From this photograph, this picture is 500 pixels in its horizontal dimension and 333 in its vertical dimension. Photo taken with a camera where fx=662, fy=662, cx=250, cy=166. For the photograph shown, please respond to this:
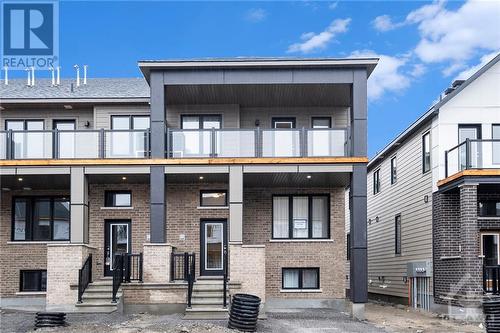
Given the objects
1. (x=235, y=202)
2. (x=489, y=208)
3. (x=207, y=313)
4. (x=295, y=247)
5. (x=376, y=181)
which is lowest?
(x=207, y=313)

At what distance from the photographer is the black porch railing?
1947 centimetres

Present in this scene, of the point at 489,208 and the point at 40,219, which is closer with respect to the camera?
the point at 489,208

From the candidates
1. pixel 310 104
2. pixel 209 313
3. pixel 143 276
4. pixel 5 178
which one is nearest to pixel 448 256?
pixel 310 104

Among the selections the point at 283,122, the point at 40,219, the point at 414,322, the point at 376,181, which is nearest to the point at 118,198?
the point at 40,219

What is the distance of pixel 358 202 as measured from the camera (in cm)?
1927

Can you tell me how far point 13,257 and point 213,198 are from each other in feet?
22.8

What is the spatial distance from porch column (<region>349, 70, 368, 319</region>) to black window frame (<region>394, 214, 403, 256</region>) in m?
7.67

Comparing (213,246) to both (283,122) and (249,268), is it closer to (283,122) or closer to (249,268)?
(249,268)

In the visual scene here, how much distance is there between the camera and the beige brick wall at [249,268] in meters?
18.8

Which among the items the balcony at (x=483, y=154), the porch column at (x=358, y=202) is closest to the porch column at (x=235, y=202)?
the porch column at (x=358, y=202)

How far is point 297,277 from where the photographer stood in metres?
21.7

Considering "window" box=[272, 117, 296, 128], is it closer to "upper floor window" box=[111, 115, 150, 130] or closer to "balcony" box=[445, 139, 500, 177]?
"upper floor window" box=[111, 115, 150, 130]

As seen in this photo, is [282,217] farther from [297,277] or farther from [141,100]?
[141,100]

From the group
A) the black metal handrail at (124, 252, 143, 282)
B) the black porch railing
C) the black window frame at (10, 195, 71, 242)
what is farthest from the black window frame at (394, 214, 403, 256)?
the black window frame at (10, 195, 71, 242)
